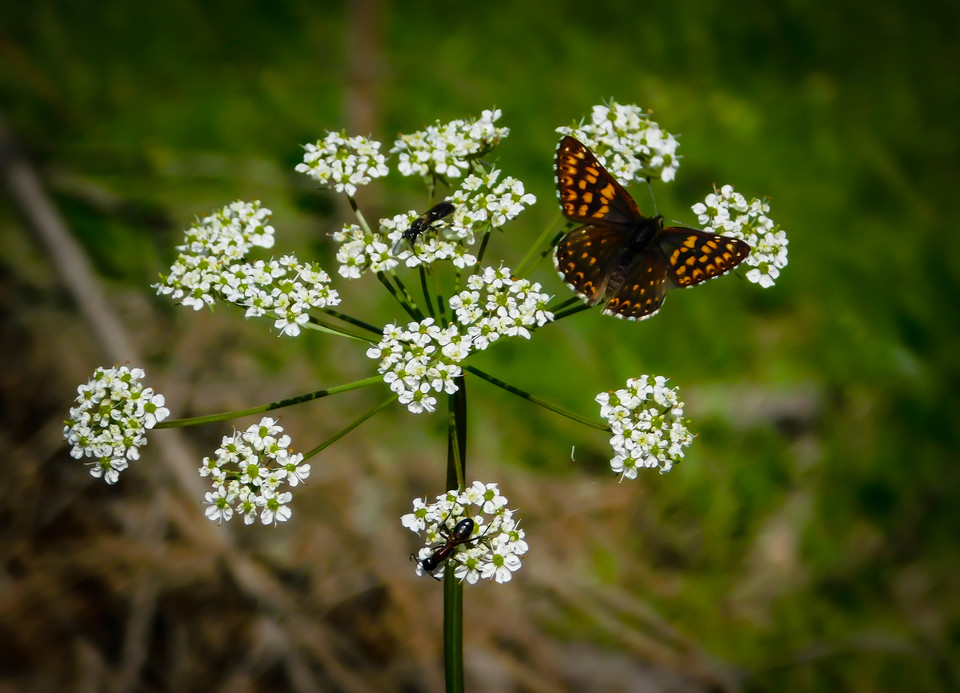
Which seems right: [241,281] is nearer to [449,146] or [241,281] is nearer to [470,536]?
[449,146]

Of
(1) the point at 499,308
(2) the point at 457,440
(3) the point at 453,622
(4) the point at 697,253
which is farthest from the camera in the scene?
(4) the point at 697,253

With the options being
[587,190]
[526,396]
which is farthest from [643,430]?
[587,190]

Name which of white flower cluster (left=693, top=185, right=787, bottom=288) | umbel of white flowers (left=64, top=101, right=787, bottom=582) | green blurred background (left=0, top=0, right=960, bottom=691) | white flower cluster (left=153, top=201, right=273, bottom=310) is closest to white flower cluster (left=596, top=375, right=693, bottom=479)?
umbel of white flowers (left=64, top=101, right=787, bottom=582)

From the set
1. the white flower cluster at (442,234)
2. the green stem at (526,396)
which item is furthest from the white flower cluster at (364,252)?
the green stem at (526,396)

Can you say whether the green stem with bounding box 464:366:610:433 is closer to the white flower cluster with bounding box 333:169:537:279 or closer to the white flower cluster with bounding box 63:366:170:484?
the white flower cluster with bounding box 333:169:537:279

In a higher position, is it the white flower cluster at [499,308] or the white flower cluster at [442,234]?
the white flower cluster at [442,234]

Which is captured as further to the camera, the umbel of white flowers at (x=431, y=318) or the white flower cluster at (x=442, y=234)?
the white flower cluster at (x=442, y=234)

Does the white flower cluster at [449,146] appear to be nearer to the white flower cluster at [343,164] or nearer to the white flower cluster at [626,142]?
the white flower cluster at [343,164]

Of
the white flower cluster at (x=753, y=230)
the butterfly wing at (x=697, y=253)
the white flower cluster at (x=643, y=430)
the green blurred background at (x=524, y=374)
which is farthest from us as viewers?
the green blurred background at (x=524, y=374)
